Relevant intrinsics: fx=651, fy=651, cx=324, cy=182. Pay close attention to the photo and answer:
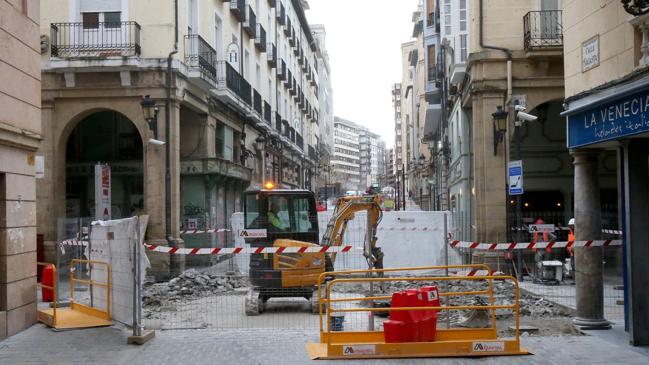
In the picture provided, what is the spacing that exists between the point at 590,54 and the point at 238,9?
1855cm

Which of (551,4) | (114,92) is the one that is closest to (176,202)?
(114,92)

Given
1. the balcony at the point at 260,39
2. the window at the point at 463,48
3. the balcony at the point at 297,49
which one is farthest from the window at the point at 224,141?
the balcony at the point at 297,49

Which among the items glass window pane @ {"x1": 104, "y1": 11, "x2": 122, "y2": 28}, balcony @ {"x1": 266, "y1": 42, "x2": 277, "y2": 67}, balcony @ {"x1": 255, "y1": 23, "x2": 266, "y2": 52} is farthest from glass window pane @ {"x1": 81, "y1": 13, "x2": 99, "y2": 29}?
balcony @ {"x1": 266, "y1": 42, "x2": 277, "y2": 67}

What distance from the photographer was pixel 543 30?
61.7 feet

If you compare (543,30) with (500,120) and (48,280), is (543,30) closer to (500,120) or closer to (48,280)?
(500,120)

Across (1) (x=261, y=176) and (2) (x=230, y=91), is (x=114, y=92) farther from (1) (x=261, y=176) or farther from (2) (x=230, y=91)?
(1) (x=261, y=176)

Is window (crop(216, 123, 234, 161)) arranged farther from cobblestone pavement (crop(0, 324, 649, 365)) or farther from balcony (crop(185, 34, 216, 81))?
cobblestone pavement (crop(0, 324, 649, 365))

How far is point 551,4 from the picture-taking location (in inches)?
760

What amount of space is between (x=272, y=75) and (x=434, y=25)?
9.29 meters

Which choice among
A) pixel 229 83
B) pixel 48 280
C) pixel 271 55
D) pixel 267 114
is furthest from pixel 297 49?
pixel 48 280

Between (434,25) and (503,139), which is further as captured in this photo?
(434,25)

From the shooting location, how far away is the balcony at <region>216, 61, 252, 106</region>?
22500mm

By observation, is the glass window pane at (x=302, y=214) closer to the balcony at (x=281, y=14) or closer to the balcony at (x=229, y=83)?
the balcony at (x=229, y=83)

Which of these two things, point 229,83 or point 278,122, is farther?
point 278,122
